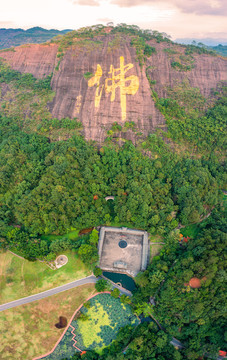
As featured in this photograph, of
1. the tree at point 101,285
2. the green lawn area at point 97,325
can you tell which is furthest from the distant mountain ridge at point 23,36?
the green lawn area at point 97,325

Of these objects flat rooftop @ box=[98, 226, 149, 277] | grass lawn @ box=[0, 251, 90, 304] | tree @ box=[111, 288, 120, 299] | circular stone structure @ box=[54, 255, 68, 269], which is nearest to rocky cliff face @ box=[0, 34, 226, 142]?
flat rooftop @ box=[98, 226, 149, 277]

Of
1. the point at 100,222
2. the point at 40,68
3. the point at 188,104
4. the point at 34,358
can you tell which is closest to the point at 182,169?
the point at 188,104

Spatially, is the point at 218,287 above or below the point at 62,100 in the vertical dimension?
below

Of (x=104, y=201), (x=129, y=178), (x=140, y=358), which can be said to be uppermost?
(x=129, y=178)

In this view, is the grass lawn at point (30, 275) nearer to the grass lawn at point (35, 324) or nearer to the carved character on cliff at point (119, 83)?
the grass lawn at point (35, 324)

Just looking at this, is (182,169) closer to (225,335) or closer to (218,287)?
(218,287)

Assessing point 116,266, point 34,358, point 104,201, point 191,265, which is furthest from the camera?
point 104,201
